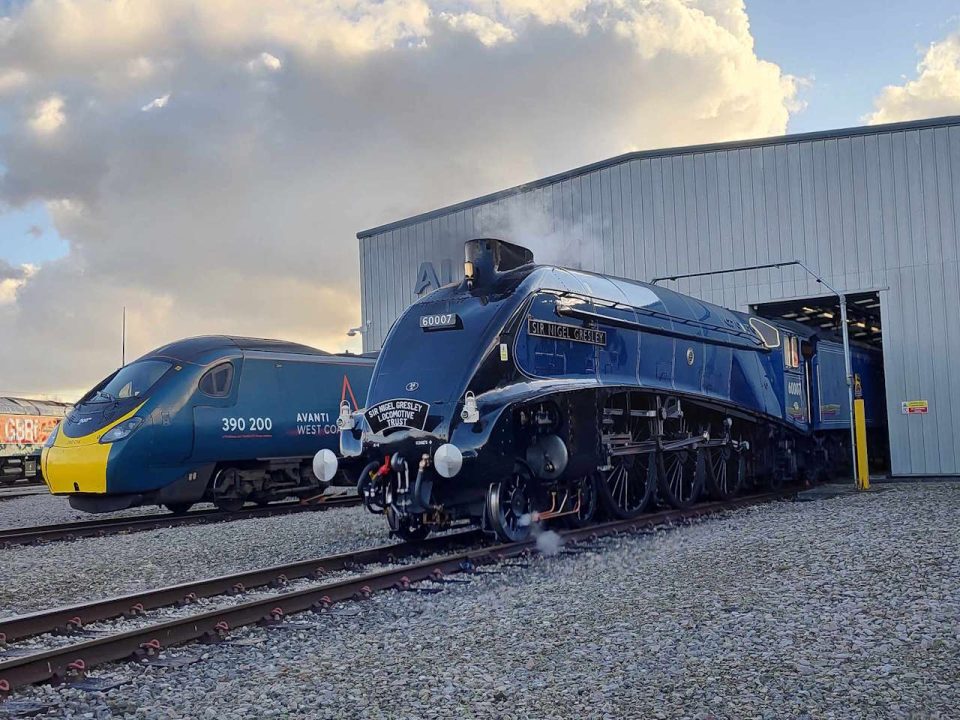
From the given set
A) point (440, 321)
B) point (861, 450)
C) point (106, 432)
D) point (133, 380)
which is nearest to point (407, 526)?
point (440, 321)

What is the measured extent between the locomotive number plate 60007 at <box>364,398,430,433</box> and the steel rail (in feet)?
4.07

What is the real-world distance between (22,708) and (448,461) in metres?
4.37

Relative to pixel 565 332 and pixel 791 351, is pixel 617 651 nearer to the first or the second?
pixel 565 332

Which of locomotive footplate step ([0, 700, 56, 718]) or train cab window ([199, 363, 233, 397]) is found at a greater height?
train cab window ([199, 363, 233, 397])

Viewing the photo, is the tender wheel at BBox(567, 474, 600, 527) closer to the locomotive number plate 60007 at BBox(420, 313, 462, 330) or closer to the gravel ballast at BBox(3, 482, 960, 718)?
the gravel ballast at BBox(3, 482, 960, 718)

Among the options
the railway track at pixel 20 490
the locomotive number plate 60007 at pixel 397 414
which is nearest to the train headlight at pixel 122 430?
the locomotive number plate 60007 at pixel 397 414

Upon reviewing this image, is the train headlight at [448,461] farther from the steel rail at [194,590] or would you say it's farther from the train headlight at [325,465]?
the train headlight at [325,465]

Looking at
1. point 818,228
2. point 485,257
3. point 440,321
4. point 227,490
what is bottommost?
point 227,490

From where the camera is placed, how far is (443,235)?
2466cm

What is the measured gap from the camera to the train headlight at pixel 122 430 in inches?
496

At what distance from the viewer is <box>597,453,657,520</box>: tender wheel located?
10.9m

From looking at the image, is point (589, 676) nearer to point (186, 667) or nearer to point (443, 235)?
point (186, 667)

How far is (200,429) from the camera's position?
535 inches

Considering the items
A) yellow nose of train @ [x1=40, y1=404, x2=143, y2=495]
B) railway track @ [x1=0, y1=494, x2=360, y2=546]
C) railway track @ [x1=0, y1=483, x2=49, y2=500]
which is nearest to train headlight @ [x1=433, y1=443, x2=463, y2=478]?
railway track @ [x1=0, y1=494, x2=360, y2=546]
